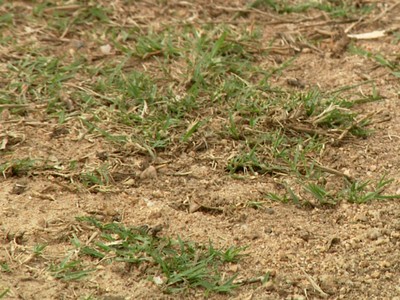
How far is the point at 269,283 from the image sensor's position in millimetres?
2900

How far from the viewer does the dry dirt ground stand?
2889 mm

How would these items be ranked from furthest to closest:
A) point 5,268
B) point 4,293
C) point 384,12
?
point 384,12 < point 5,268 < point 4,293

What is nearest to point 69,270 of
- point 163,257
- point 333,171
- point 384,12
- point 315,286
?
point 163,257

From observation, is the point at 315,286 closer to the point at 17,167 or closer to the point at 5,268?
the point at 5,268

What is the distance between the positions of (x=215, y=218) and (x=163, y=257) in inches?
13.6

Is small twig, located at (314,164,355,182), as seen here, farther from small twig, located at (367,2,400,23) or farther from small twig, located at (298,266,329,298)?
small twig, located at (367,2,400,23)

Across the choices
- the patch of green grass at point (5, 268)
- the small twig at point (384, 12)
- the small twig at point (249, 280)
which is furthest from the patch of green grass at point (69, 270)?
the small twig at point (384, 12)

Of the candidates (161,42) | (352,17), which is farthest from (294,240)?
(352,17)

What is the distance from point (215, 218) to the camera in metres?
3.23

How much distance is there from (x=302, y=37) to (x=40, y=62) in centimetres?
145

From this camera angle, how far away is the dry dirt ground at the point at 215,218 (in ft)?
9.48

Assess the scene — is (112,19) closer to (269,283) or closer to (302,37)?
(302,37)

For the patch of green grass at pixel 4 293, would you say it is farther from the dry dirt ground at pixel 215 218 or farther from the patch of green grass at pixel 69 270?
the patch of green grass at pixel 69 270

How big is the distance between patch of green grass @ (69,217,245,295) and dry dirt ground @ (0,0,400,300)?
0.12 feet
